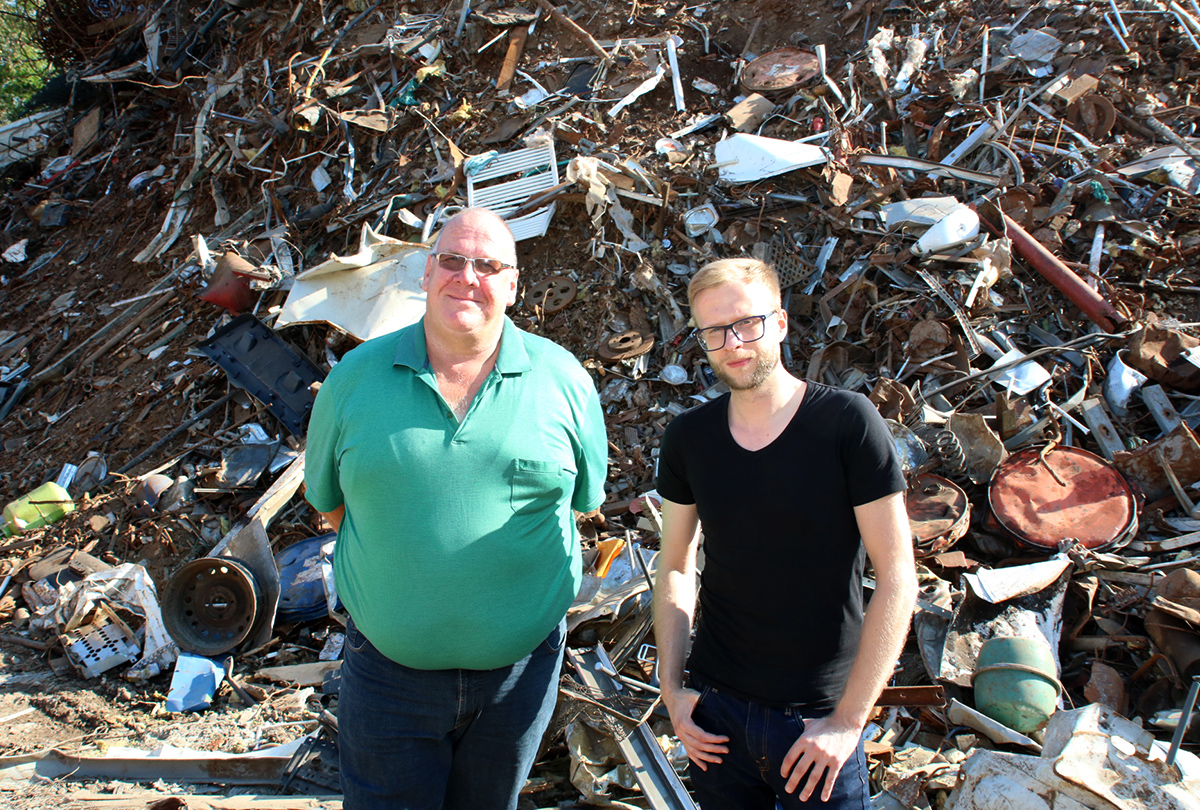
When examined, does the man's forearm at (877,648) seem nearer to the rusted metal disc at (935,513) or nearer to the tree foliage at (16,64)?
the rusted metal disc at (935,513)

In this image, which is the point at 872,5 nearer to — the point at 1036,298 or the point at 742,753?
the point at 1036,298

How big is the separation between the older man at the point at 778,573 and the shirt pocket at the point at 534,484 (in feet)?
1.41

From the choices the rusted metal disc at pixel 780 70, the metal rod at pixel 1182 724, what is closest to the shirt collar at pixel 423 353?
the metal rod at pixel 1182 724

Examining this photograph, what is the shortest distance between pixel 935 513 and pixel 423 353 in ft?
11.2

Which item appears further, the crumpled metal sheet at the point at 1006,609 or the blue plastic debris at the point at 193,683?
the blue plastic debris at the point at 193,683

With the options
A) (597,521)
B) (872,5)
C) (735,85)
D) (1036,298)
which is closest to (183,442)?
(597,521)

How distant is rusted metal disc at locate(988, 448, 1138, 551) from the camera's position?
4.08 m

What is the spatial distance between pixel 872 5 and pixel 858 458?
331 inches

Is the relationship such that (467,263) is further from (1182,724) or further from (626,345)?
(626,345)

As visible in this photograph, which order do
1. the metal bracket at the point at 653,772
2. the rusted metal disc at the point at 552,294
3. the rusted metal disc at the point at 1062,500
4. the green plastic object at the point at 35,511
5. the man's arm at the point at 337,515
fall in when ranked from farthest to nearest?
1. the rusted metal disc at the point at 552,294
2. the green plastic object at the point at 35,511
3. the rusted metal disc at the point at 1062,500
4. the metal bracket at the point at 653,772
5. the man's arm at the point at 337,515

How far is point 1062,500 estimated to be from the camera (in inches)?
166

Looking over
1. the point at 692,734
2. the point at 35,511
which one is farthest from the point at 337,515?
the point at 35,511

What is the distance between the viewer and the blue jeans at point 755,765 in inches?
73.9

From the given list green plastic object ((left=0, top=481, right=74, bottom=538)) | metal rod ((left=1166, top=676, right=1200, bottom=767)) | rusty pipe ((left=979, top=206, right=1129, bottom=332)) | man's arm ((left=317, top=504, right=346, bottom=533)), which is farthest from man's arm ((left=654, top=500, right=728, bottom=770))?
green plastic object ((left=0, top=481, right=74, bottom=538))
